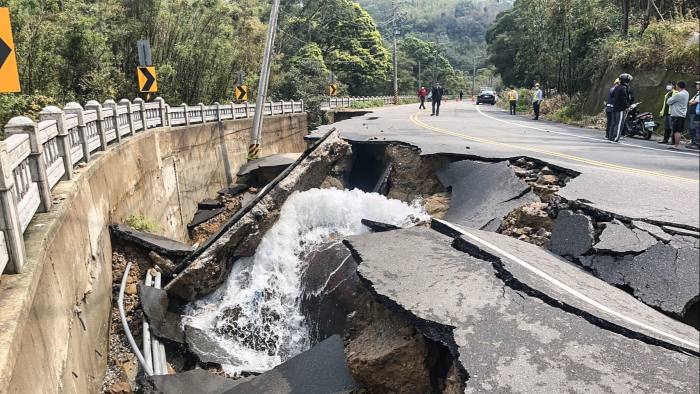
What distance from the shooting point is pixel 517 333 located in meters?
3.84

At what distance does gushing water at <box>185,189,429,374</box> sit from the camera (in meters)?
7.20

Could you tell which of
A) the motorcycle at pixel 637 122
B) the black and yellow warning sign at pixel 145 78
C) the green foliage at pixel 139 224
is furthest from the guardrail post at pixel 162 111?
the motorcycle at pixel 637 122

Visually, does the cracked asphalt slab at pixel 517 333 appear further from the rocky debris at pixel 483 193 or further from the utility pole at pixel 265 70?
the utility pole at pixel 265 70

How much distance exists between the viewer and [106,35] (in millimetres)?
15305

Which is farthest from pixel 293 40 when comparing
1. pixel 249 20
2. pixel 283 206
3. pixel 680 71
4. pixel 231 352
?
pixel 680 71

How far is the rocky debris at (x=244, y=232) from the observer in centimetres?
817

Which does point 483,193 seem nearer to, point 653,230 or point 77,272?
point 653,230

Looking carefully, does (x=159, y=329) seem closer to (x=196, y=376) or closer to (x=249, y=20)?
(x=196, y=376)

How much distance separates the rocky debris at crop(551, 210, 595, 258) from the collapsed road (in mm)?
22

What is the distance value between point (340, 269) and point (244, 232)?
2.35m

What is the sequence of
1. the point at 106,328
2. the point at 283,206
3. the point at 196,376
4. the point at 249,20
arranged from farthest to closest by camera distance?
the point at 249,20 < the point at 283,206 < the point at 106,328 < the point at 196,376

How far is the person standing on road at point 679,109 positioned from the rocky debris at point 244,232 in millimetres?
7283

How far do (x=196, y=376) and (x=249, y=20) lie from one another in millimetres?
28871

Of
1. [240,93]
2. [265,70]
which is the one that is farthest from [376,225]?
[240,93]
